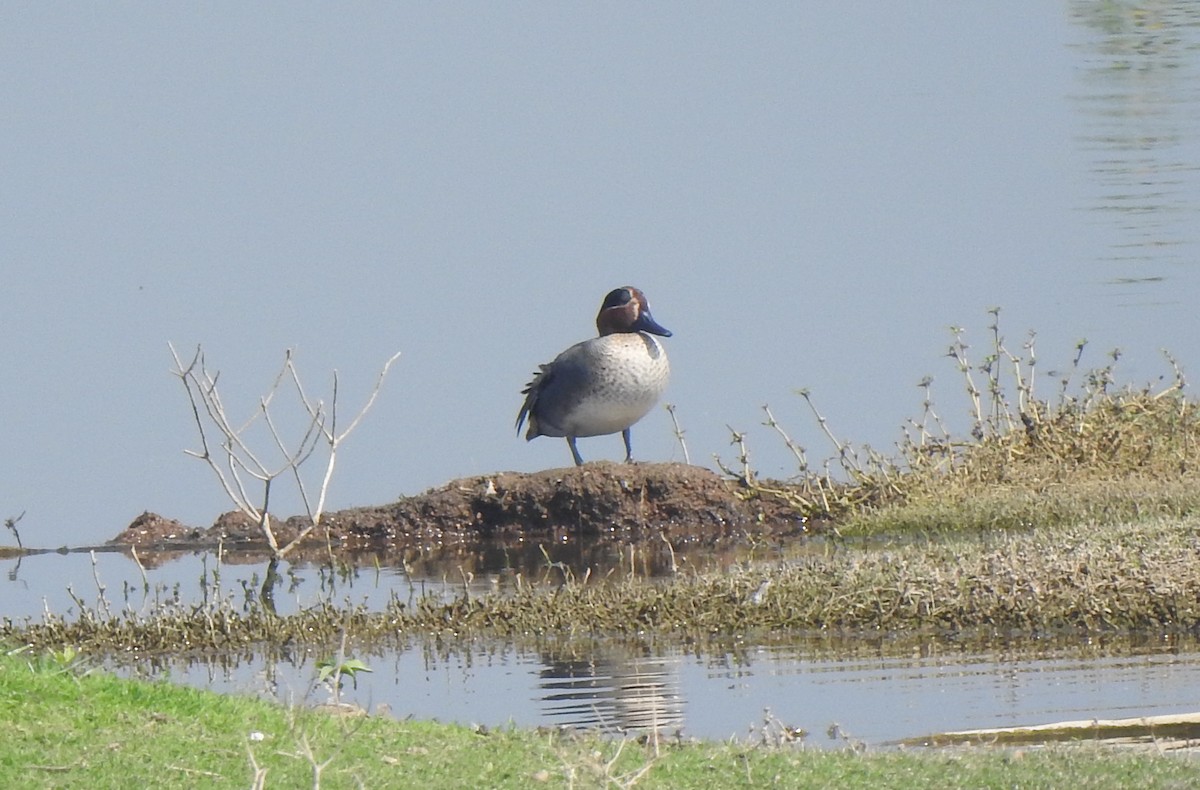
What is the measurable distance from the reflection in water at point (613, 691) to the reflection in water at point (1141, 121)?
23153 millimetres

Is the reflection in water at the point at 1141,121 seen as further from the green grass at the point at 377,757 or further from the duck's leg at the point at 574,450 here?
the green grass at the point at 377,757

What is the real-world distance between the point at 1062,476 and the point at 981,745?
25.9 ft

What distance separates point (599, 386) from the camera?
15.7 meters

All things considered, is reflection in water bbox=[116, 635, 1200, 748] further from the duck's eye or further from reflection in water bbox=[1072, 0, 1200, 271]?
reflection in water bbox=[1072, 0, 1200, 271]

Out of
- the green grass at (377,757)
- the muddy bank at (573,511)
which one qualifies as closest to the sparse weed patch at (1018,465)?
the muddy bank at (573,511)

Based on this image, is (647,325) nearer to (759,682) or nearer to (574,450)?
(574,450)

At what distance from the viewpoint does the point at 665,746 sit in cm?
787

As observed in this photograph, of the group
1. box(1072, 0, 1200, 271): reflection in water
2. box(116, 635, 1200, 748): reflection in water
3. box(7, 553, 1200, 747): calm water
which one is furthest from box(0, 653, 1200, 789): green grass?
box(1072, 0, 1200, 271): reflection in water

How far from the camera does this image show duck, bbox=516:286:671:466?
15.7 metres

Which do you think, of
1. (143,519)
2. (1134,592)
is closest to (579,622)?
(1134,592)

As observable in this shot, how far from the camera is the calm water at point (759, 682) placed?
8.95 meters

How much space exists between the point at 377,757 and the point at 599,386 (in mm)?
8482

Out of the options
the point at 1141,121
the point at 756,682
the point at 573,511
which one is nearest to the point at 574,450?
the point at 573,511

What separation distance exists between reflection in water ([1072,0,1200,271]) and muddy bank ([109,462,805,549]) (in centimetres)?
1775
